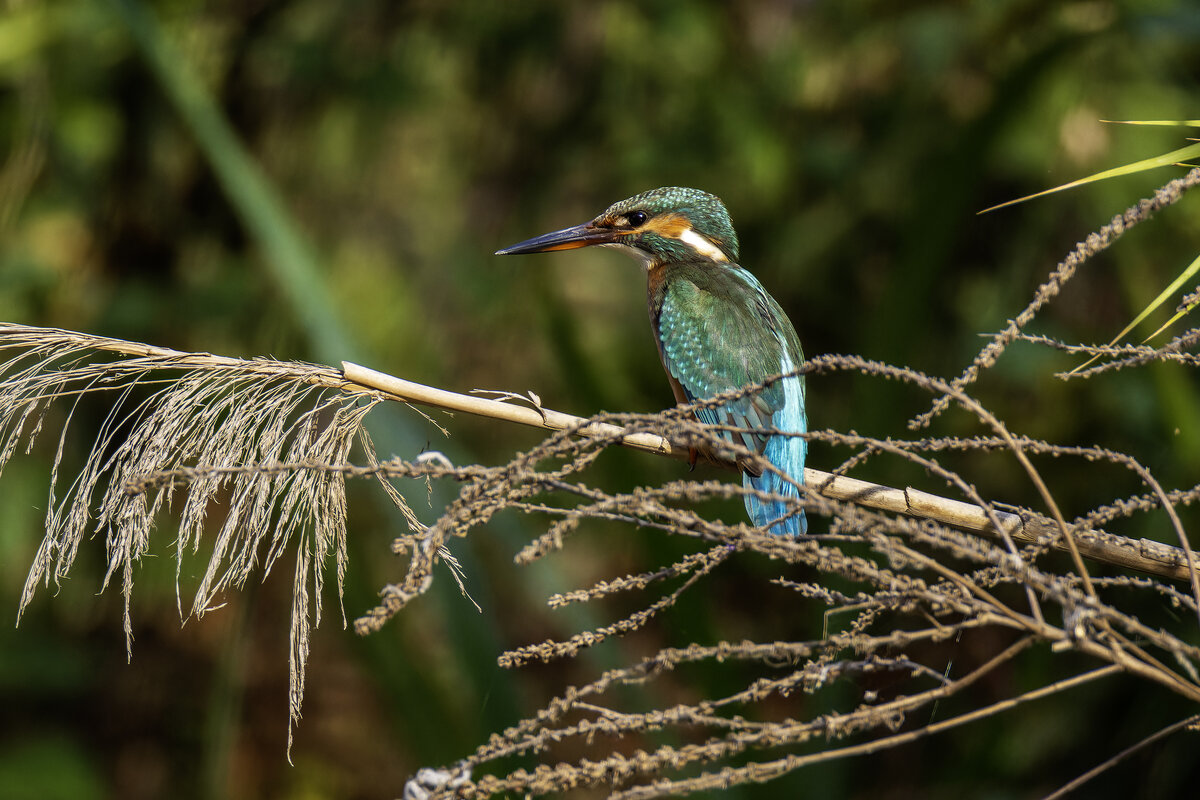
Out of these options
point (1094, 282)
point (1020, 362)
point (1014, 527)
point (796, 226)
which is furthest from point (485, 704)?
point (1094, 282)

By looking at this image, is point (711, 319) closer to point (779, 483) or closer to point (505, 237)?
point (779, 483)

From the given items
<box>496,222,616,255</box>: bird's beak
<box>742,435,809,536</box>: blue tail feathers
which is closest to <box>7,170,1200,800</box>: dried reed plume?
<box>742,435,809,536</box>: blue tail feathers

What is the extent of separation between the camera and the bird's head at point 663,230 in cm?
243

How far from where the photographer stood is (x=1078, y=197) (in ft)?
10.0

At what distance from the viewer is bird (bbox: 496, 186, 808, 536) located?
197 cm

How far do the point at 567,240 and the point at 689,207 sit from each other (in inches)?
11.6

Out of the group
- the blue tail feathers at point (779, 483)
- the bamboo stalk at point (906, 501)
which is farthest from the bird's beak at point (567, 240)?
the bamboo stalk at point (906, 501)

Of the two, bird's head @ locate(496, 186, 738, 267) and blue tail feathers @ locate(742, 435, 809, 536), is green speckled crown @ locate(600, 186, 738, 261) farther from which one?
blue tail feathers @ locate(742, 435, 809, 536)

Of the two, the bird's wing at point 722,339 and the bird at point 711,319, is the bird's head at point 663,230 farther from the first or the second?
the bird's wing at point 722,339

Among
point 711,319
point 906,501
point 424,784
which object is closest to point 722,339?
point 711,319

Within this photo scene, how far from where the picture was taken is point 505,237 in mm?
3719

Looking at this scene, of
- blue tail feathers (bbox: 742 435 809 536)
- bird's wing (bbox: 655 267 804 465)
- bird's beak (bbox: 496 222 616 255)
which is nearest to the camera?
blue tail feathers (bbox: 742 435 809 536)

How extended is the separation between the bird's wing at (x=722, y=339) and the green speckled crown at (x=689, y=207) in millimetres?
153

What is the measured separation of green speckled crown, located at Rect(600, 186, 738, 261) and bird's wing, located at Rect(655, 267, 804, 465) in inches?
6.0
